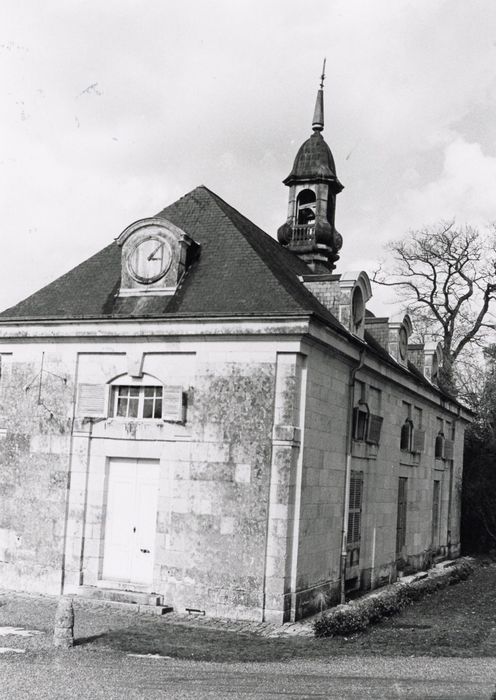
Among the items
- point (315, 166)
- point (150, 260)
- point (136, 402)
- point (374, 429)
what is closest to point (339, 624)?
point (136, 402)

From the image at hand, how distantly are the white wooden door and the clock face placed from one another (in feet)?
12.9

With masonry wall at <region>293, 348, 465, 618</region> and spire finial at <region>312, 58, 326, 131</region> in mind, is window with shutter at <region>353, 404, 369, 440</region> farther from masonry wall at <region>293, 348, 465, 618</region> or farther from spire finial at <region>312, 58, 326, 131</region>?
spire finial at <region>312, 58, 326, 131</region>

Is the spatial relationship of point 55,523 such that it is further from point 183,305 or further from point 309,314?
point 309,314

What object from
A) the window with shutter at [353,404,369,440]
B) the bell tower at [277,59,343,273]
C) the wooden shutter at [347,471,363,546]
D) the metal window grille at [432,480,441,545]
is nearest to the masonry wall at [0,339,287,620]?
the window with shutter at [353,404,369,440]

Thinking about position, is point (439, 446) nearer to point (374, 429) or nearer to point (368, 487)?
point (374, 429)

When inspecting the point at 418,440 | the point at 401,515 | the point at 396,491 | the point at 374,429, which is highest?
the point at 374,429

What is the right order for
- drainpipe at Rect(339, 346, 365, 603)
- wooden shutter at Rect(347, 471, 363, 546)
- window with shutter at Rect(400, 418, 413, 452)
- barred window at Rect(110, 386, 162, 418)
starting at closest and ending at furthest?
1. barred window at Rect(110, 386, 162, 418)
2. drainpipe at Rect(339, 346, 365, 603)
3. wooden shutter at Rect(347, 471, 363, 546)
4. window with shutter at Rect(400, 418, 413, 452)

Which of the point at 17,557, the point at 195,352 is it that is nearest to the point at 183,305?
the point at 195,352

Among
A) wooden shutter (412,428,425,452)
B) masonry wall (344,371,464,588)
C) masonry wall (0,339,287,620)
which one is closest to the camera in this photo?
masonry wall (0,339,287,620)

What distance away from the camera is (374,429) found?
2020cm

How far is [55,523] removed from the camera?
670 inches

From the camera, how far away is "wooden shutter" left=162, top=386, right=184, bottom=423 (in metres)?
16.2

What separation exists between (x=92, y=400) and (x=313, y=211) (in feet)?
38.6

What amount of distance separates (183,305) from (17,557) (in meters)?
6.38
